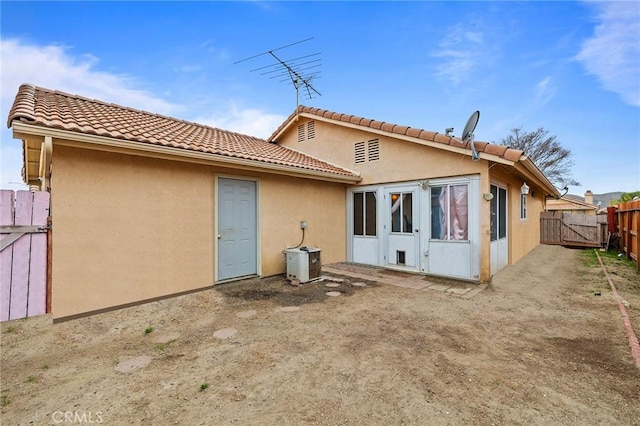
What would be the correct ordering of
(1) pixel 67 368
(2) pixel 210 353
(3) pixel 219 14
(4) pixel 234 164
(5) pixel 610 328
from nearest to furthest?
(1) pixel 67 368, (2) pixel 210 353, (5) pixel 610 328, (4) pixel 234 164, (3) pixel 219 14

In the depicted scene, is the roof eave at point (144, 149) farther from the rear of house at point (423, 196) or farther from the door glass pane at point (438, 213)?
the door glass pane at point (438, 213)

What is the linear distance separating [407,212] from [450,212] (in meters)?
1.20

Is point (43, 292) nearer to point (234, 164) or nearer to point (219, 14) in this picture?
point (234, 164)

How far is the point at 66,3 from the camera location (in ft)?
24.9

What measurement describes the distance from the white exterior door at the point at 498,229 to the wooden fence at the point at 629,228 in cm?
420

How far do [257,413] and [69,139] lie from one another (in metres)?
4.66

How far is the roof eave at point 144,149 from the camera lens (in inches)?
156

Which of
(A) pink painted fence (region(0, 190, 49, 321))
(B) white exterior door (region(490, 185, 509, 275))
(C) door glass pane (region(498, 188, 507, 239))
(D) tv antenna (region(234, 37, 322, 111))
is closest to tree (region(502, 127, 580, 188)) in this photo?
(C) door glass pane (region(498, 188, 507, 239))

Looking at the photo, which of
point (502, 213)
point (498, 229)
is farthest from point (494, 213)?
point (502, 213)

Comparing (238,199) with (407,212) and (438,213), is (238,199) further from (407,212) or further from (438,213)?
(438,213)

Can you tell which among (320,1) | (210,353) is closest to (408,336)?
(210,353)

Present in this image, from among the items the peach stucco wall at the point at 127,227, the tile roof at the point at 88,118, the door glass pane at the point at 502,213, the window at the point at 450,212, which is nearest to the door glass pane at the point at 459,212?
the window at the point at 450,212

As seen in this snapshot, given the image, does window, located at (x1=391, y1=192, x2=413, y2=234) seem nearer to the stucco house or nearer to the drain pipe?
the stucco house

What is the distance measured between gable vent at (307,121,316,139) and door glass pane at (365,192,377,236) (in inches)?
125
